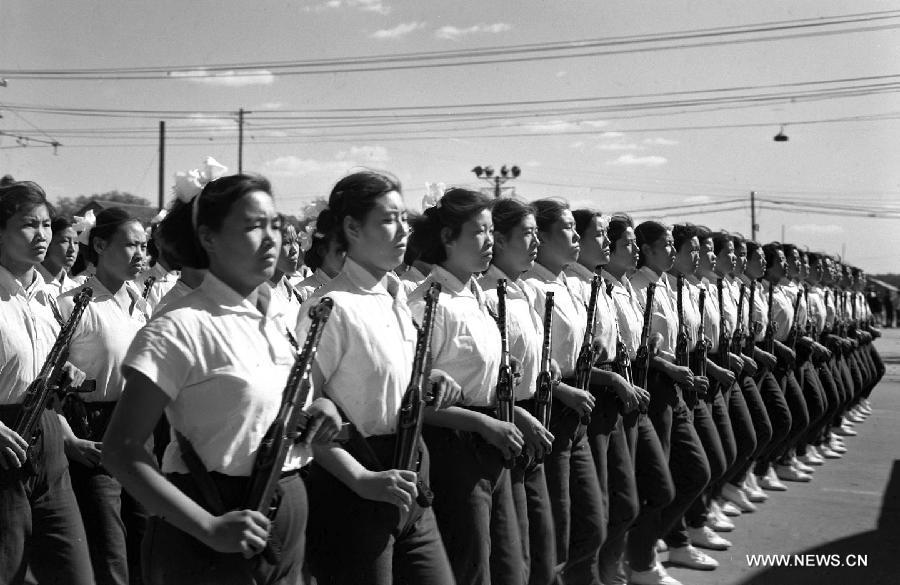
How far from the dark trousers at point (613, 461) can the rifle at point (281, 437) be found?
2854mm

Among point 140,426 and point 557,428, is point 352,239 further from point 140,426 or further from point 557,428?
point 557,428

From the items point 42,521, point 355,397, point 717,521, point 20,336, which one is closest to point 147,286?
point 20,336

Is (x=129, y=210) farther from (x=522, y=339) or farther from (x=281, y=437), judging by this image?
(x=281, y=437)

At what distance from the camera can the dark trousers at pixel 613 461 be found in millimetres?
5343

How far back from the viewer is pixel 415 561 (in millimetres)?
3213

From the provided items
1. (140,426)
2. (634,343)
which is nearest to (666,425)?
(634,343)

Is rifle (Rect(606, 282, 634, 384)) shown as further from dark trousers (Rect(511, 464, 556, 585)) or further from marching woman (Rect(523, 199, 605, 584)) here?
dark trousers (Rect(511, 464, 556, 585))

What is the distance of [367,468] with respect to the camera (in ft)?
10.4

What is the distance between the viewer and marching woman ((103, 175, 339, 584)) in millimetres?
2518

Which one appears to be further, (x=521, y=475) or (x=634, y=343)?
(x=634, y=343)

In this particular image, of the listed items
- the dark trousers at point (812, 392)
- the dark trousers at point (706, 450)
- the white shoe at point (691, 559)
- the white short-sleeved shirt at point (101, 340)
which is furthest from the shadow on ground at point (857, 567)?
the white short-sleeved shirt at point (101, 340)

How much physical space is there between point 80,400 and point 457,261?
6.10 feet

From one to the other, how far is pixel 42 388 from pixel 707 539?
483 cm

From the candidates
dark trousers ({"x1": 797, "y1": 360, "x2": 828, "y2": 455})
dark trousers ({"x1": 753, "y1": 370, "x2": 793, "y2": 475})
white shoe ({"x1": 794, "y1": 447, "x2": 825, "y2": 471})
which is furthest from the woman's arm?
white shoe ({"x1": 794, "y1": 447, "x2": 825, "y2": 471})
